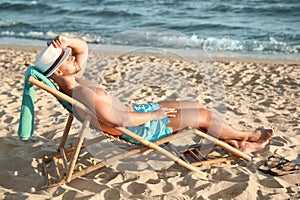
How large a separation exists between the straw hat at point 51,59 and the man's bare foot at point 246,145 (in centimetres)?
163

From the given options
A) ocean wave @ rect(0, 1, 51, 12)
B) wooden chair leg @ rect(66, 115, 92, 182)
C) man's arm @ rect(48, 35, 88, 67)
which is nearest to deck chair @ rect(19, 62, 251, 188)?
wooden chair leg @ rect(66, 115, 92, 182)

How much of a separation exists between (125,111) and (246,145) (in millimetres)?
1195

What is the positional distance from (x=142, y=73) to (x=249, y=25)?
7.69m

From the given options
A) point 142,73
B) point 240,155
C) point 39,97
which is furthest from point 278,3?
point 240,155

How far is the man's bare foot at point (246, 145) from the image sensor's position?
386 centimetres

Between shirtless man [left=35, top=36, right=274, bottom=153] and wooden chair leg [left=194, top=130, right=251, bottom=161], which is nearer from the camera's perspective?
shirtless man [left=35, top=36, right=274, bottom=153]

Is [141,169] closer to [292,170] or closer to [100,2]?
[292,170]

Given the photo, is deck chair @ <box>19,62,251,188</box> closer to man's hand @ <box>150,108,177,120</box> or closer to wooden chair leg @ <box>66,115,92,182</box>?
wooden chair leg @ <box>66,115,92,182</box>

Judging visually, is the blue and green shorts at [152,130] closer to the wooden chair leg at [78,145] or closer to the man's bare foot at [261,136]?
the wooden chair leg at [78,145]

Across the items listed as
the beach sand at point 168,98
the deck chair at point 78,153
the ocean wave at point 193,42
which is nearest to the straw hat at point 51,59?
the deck chair at point 78,153

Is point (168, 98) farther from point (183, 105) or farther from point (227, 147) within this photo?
point (227, 147)

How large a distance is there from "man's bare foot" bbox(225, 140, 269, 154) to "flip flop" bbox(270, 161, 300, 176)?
327 mm

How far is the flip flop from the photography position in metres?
3.51

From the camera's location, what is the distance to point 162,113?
3584 millimetres
